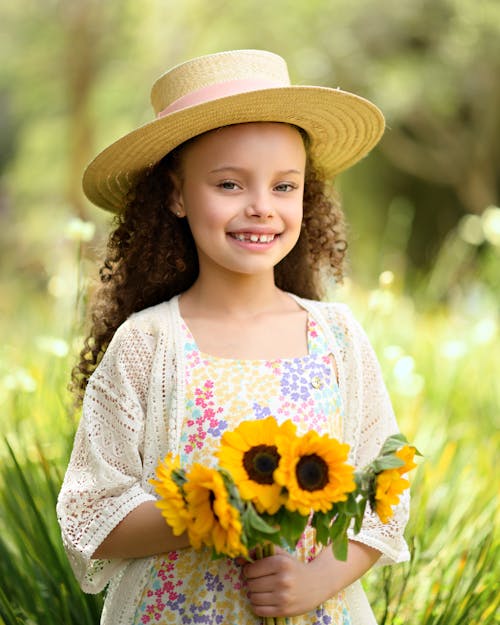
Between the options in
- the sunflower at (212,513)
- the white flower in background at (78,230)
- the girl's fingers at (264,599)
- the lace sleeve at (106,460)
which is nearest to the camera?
the sunflower at (212,513)

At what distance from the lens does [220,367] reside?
1874mm

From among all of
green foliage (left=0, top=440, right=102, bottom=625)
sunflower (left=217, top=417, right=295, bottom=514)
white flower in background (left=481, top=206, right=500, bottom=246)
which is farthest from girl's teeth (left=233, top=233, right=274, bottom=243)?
white flower in background (left=481, top=206, right=500, bottom=246)

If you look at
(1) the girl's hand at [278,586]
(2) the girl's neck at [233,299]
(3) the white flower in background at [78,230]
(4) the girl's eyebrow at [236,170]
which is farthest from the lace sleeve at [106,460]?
(3) the white flower in background at [78,230]

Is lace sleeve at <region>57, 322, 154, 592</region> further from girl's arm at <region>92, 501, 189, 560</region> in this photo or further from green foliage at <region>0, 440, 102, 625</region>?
green foliage at <region>0, 440, 102, 625</region>

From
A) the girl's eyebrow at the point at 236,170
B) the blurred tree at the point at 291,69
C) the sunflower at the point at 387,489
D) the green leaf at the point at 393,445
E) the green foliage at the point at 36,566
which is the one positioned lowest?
the green foliage at the point at 36,566

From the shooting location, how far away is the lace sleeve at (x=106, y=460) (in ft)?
5.92

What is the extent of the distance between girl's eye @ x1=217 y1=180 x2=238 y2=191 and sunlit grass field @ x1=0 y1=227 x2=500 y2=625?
0.83 meters

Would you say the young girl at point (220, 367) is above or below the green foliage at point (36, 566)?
above

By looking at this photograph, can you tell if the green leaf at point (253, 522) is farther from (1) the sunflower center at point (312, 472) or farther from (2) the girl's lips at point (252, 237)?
(2) the girl's lips at point (252, 237)

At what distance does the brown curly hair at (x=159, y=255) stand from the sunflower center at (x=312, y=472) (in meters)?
0.79

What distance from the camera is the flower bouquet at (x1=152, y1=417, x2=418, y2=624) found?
4.69 feet

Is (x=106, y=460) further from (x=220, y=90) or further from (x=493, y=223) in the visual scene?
(x=493, y=223)

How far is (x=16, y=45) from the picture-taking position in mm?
12688

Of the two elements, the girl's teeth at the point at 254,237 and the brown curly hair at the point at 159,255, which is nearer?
the girl's teeth at the point at 254,237
